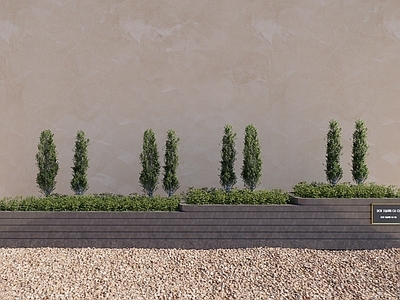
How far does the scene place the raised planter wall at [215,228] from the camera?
807cm

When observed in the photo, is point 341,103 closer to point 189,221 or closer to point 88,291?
point 189,221

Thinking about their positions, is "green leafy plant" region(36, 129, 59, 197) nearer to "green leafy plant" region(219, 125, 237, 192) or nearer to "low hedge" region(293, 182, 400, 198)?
"green leafy plant" region(219, 125, 237, 192)

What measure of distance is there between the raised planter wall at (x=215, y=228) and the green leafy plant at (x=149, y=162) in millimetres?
1034

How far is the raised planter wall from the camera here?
8070 mm

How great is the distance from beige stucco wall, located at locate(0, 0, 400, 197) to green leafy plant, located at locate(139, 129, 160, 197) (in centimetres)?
104

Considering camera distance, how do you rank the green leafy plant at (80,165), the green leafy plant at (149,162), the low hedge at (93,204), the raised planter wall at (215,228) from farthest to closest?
the green leafy plant at (80,165) < the green leafy plant at (149,162) < the low hedge at (93,204) < the raised planter wall at (215,228)

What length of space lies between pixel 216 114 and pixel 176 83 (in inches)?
51.6

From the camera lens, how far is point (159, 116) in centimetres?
1012

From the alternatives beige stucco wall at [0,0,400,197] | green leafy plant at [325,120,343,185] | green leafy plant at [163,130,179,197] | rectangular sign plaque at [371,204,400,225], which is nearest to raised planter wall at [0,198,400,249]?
rectangular sign plaque at [371,204,400,225]

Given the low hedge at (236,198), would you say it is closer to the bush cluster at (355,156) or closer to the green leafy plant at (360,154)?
the bush cluster at (355,156)

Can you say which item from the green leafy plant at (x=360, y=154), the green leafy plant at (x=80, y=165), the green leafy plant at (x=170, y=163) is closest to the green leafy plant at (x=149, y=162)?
the green leafy plant at (x=170, y=163)

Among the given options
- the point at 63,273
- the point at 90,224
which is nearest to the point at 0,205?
the point at 90,224

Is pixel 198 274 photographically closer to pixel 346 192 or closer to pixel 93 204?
pixel 93 204

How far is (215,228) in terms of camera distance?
809 cm
